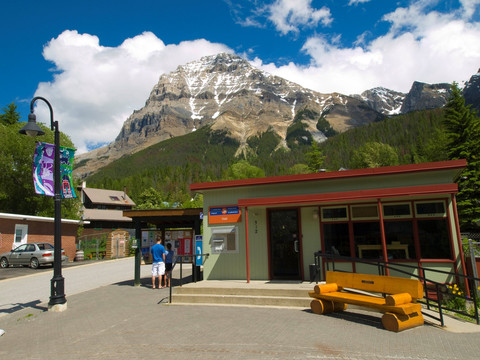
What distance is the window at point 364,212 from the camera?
10.9 meters

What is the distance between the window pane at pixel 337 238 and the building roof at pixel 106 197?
58880 mm

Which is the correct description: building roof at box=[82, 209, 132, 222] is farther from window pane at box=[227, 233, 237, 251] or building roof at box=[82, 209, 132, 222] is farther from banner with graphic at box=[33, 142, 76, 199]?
window pane at box=[227, 233, 237, 251]

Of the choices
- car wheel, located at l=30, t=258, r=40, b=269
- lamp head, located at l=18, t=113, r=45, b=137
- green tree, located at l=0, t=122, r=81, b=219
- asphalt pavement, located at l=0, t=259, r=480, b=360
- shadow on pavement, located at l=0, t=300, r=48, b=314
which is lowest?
shadow on pavement, located at l=0, t=300, r=48, b=314

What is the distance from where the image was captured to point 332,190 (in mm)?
11500

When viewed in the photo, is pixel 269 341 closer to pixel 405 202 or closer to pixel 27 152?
pixel 405 202

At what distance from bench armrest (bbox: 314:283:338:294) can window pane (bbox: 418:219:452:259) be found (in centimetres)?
378

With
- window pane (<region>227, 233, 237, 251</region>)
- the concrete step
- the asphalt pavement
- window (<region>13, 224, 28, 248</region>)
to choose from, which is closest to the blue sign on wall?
window pane (<region>227, 233, 237, 251</region>)

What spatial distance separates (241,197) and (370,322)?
20.7 feet

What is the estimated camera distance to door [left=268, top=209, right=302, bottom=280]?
11586 millimetres

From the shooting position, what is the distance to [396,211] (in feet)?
35.2

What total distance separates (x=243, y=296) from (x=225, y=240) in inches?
123

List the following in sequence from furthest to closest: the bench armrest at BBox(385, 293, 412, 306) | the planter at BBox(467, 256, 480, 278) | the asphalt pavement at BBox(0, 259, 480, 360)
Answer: the planter at BBox(467, 256, 480, 278) → the bench armrest at BBox(385, 293, 412, 306) → the asphalt pavement at BBox(0, 259, 480, 360)

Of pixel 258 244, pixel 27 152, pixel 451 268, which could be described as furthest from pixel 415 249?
Answer: pixel 27 152

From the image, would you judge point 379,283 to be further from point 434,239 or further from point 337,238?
point 434,239
